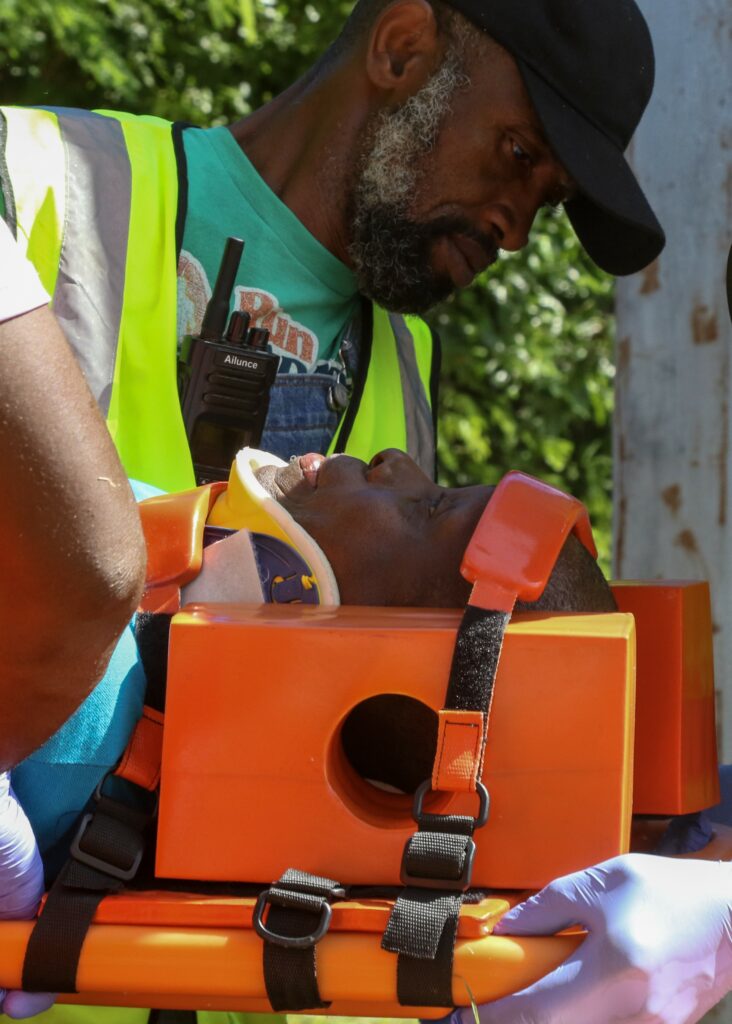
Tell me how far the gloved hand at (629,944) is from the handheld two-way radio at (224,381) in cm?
135

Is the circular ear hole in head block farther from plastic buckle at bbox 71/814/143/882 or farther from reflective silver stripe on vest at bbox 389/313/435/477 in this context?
reflective silver stripe on vest at bbox 389/313/435/477

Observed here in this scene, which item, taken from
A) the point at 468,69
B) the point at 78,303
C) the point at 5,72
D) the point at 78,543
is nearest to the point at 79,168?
the point at 78,303

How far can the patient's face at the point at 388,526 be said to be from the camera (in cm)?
186

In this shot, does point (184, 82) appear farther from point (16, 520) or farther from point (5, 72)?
point (16, 520)

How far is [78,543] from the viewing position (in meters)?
1.14

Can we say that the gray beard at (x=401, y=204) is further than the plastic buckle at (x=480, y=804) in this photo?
Yes

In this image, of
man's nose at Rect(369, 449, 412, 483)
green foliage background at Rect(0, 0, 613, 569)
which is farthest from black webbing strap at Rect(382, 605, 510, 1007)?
green foliage background at Rect(0, 0, 613, 569)

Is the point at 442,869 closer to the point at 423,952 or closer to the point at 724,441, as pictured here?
the point at 423,952

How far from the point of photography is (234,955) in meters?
1.40

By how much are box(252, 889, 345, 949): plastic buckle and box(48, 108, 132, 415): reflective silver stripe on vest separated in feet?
3.84

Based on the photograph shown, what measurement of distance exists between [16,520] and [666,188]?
2.35 meters

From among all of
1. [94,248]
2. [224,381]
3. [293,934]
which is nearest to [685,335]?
[224,381]

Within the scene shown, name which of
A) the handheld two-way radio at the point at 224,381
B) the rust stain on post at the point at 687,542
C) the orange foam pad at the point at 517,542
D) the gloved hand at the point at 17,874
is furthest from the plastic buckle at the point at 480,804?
the rust stain on post at the point at 687,542

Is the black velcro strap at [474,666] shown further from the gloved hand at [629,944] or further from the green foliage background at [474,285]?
the green foliage background at [474,285]
